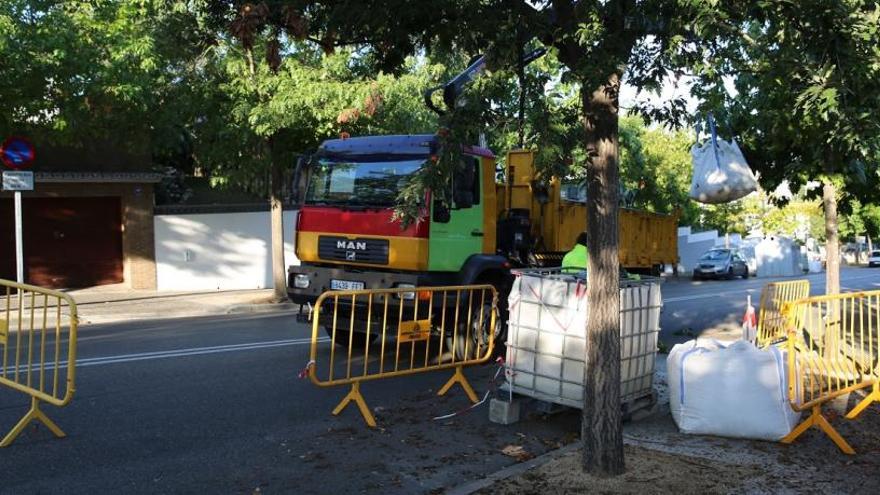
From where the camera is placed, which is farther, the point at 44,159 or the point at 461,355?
the point at 44,159

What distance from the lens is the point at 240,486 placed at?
5.01m

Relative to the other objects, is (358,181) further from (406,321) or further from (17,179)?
(17,179)

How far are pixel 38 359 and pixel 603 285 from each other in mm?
7289

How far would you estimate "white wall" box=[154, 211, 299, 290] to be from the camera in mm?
19234

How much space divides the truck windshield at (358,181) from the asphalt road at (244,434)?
2.09 meters

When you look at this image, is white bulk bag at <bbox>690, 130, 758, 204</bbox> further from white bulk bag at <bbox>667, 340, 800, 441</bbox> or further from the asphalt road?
the asphalt road

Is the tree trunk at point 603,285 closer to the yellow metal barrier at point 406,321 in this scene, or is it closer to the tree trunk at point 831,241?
the yellow metal barrier at point 406,321

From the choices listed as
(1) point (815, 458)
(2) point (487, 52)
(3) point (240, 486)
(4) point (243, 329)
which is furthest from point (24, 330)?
(1) point (815, 458)

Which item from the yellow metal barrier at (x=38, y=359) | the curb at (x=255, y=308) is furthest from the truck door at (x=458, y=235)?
the curb at (x=255, y=308)

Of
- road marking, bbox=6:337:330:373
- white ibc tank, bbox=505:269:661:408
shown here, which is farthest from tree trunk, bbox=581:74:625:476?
road marking, bbox=6:337:330:373

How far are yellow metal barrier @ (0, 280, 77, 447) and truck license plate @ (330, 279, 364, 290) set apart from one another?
9.66 feet

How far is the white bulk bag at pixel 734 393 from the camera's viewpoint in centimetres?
596

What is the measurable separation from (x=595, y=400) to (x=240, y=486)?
2417mm

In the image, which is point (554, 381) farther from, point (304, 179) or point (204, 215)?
point (204, 215)
